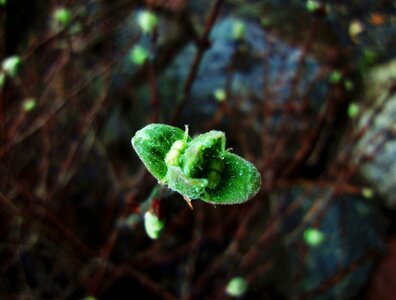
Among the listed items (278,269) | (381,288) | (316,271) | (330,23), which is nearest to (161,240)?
(278,269)

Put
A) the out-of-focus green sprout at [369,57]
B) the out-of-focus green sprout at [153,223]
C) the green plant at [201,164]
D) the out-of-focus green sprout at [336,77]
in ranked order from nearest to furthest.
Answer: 1. the green plant at [201,164]
2. the out-of-focus green sprout at [153,223]
3. the out-of-focus green sprout at [336,77]
4. the out-of-focus green sprout at [369,57]

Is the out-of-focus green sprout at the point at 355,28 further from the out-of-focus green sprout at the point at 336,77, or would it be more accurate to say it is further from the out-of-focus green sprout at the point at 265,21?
the out-of-focus green sprout at the point at 336,77

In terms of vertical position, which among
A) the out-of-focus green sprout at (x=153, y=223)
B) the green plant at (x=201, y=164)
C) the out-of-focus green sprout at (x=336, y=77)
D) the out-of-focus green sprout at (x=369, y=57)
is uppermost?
the green plant at (x=201, y=164)

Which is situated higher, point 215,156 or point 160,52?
point 215,156

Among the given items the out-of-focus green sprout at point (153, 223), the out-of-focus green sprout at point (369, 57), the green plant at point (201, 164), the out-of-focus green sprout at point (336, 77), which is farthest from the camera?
the out-of-focus green sprout at point (369, 57)

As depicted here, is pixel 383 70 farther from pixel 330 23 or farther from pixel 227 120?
pixel 227 120

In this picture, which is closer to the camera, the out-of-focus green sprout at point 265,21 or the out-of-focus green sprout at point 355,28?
the out-of-focus green sprout at point 265,21

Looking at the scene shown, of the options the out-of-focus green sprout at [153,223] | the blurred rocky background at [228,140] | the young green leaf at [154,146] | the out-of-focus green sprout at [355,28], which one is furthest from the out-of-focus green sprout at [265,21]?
the young green leaf at [154,146]

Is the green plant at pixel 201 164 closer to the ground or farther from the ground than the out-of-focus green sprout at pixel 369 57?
farther from the ground

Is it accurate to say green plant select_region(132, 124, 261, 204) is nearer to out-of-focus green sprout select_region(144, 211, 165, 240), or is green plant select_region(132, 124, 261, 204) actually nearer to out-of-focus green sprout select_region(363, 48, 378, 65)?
out-of-focus green sprout select_region(144, 211, 165, 240)

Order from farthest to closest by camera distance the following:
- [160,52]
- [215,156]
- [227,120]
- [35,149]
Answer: [160,52]
[227,120]
[35,149]
[215,156]
